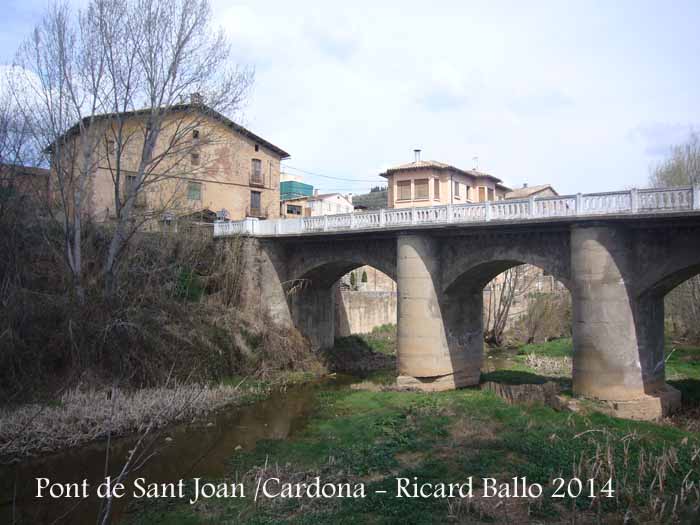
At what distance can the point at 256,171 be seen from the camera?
3225 cm

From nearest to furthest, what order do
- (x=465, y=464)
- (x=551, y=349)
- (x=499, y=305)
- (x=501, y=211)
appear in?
(x=465, y=464)
(x=501, y=211)
(x=551, y=349)
(x=499, y=305)

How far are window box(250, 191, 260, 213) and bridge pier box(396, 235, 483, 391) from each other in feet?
51.5

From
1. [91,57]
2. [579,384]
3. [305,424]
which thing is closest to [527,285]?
[579,384]

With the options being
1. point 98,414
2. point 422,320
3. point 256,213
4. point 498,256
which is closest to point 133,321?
point 98,414

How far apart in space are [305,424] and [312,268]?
9486 millimetres

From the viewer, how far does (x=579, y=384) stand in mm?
14430

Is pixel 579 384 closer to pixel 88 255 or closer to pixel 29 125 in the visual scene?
pixel 88 255

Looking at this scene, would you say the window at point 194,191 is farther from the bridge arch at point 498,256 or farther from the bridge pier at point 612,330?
the bridge pier at point 612,330

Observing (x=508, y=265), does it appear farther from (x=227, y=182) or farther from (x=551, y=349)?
(x=227, y=182)

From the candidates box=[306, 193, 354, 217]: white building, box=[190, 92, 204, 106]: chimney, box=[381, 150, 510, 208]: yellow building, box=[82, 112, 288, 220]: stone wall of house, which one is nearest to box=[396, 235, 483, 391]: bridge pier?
box=[190, 92, 204, 106]: chimney

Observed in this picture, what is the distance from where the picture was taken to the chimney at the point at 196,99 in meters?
18.3

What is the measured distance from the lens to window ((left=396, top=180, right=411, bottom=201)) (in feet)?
120

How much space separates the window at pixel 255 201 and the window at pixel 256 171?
721mm

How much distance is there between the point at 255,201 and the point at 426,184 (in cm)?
1156
